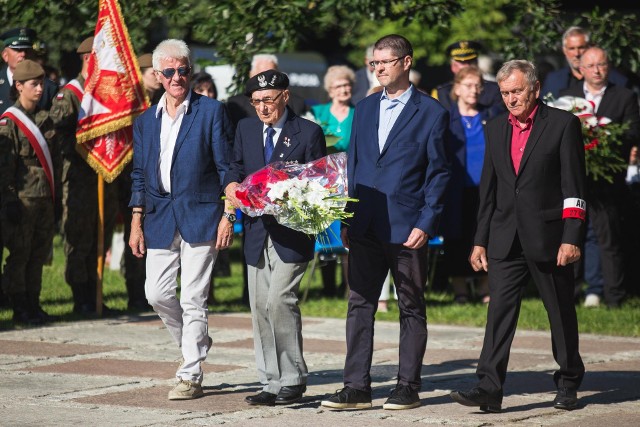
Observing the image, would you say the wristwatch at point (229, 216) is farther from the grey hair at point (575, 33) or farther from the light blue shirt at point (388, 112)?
the grey hair at point (575, 33)

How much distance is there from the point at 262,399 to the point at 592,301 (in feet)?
19.7

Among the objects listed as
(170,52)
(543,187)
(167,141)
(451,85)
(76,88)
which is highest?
(451,85)

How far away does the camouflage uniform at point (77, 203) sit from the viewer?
1169cm

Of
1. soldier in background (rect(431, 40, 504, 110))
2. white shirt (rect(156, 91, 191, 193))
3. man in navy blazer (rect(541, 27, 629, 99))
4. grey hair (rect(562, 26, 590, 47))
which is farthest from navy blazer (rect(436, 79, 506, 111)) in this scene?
white shirt (rect(156, 91, 191, 193))

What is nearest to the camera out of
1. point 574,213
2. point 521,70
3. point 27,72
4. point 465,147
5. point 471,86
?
point 574,213

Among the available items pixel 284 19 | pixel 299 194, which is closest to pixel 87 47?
pixel 284 19

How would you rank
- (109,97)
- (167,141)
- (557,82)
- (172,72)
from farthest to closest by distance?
(557,82)
(109,97)
(167,141)
(172,72)

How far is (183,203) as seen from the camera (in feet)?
26.3

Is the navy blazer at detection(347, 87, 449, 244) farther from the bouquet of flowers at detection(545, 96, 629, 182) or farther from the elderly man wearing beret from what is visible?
the bouquet of flowers at detection(545, 96, 629, 182)

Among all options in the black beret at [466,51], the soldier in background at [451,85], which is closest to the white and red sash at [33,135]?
the soldier in background at [451,85]

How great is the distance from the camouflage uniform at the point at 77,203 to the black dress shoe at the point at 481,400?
5423 mm

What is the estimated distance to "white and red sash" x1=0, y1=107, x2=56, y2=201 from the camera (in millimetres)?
10969

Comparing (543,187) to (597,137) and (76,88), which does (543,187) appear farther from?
(76,88)

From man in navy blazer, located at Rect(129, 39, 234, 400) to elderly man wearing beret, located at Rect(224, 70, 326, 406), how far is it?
0.23 m
